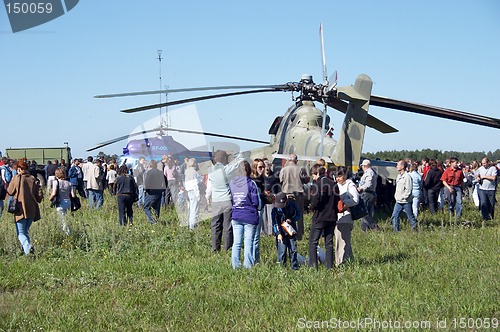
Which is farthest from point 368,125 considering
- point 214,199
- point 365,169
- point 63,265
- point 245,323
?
point 245,323

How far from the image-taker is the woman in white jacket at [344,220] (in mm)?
8992

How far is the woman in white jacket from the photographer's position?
8992mm

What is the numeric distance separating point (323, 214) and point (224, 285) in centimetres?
189

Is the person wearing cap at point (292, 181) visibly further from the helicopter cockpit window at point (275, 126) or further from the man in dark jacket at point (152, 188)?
the helicopter cockpit window at point (275, 126)

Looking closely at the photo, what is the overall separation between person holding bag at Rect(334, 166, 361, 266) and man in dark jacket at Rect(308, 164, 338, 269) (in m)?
0.34

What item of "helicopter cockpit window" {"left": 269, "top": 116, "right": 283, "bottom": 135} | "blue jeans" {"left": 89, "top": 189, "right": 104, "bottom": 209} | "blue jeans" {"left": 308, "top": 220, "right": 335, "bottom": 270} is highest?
"helicopter cockpit window" {"left": 269, "top": 116, "right": 283, "bottom": 135}

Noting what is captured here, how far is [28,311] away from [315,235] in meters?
4.11

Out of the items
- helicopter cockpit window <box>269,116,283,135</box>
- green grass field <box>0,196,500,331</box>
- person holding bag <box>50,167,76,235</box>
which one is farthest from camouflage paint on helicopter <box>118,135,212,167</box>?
green grass field <box>0,196,500,331</box>

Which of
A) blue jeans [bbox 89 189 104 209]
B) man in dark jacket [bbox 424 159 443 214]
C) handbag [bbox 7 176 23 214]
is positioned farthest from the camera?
blue jeans [bbox 89 189 104 209]

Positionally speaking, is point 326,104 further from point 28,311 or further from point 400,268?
point 28,311

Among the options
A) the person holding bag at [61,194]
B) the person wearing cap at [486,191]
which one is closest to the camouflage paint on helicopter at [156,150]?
the person holding bag at [61,194]

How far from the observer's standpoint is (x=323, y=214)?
8641 millimetres

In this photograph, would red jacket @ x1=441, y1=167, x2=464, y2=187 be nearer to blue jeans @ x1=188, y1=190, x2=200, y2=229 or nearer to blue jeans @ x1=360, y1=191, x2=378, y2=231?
blue jeans @ x1=360, y1=191, x2=378, y2=231

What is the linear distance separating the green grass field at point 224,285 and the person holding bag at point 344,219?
26 cm
